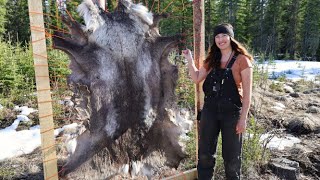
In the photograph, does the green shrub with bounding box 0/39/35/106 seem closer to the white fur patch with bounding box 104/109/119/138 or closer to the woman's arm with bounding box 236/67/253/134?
the white fur patch with bounding box 104/109/119/138

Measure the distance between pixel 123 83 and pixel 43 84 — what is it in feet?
2.31

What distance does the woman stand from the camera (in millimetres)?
2623

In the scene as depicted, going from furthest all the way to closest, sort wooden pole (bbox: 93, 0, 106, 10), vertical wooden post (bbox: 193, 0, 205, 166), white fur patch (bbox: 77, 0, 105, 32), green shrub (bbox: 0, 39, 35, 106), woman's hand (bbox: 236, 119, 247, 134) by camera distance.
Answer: green shrub (bbox: 0, 39, 35, 106)
vertical wooden post (bbox: 193, 0, 205, 166)
wooden pole (bbox: 93, 0, 106, 10)
woman's hand (bbox: 236, 119, 247, 134)
white fur patch (bbox: 77, 0, 105, 32)

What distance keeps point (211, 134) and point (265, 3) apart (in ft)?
94.1

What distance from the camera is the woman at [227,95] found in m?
2.62

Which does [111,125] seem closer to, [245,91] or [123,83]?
[123,83]

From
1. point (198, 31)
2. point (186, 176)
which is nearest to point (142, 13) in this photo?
point (198, 31)

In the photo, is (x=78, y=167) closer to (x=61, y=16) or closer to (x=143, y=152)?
(x=143, y=152)

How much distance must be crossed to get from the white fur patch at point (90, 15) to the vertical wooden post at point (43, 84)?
1.28ft

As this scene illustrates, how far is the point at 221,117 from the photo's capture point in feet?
8.88

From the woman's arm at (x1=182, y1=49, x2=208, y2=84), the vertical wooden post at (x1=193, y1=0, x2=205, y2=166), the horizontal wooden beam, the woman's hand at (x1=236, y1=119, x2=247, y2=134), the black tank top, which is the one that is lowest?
the horizontal wooden beam

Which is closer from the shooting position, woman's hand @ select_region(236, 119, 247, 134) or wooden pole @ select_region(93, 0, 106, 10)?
woman's hand @ select_region(236, 119, 247, 134)

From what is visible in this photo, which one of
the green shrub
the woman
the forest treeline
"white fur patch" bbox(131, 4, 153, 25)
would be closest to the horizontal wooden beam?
the woman

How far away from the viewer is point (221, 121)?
274cm
